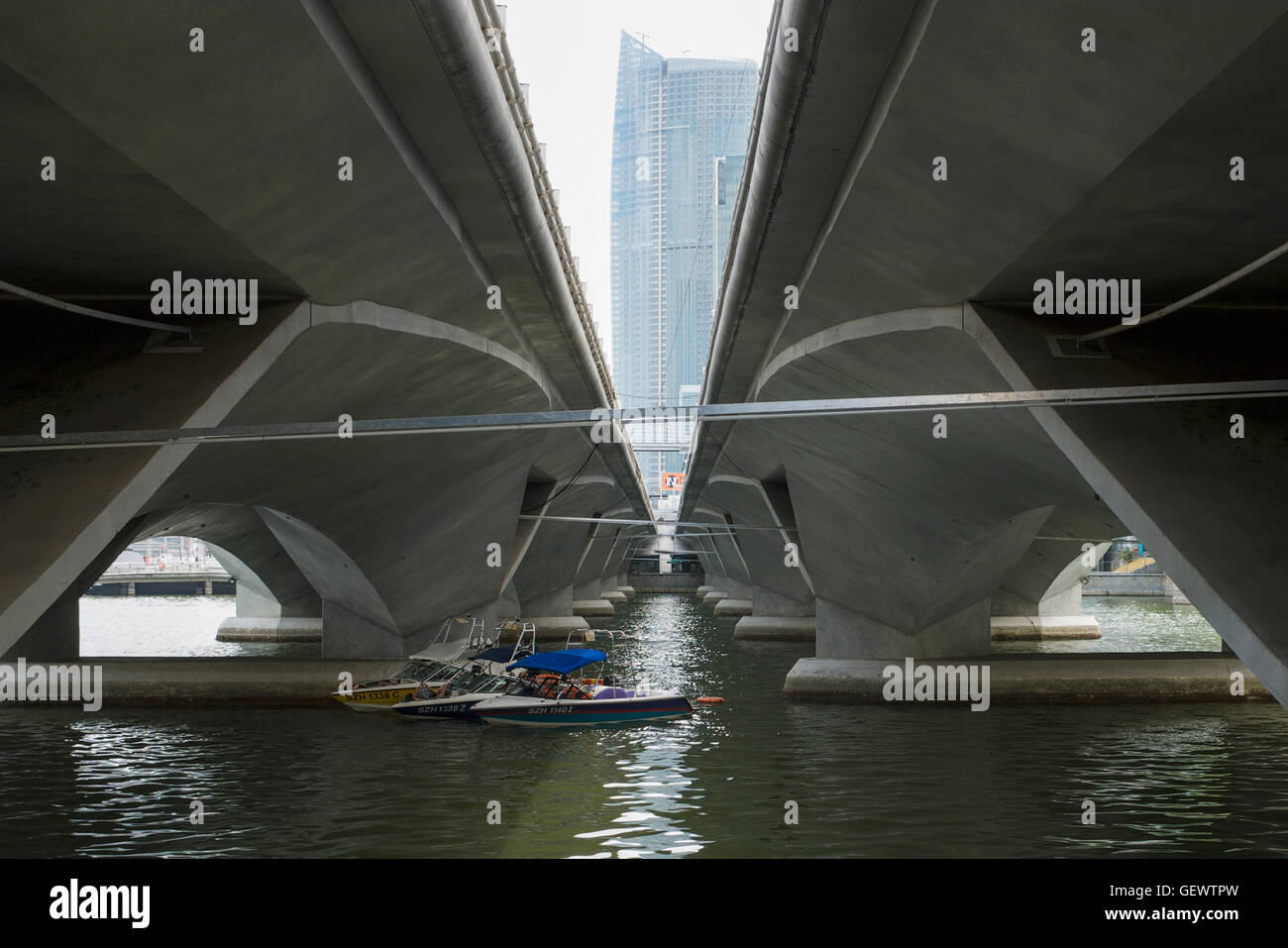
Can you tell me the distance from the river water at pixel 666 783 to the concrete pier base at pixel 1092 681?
28.2 inches

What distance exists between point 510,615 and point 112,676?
108ft

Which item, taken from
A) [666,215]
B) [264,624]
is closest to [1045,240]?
[264,624]

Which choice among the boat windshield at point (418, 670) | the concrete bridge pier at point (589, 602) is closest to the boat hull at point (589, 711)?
the boat windshield at point (418, 670)

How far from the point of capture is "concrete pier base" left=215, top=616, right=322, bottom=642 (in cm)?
5419

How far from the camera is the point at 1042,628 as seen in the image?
54.4 m

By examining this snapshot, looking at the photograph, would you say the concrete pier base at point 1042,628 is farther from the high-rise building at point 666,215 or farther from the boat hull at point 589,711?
the high-rise building at point 666,215

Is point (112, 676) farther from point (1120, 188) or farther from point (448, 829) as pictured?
point (1120, 188)

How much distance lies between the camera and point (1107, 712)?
28.0m

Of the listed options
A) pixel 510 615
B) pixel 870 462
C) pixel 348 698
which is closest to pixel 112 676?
pixel 348 698

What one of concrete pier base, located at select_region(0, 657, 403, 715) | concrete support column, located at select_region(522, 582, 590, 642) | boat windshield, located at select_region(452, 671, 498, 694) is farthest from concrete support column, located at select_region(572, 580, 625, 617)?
concrete pier base, located at select_region(0, 657, 403, 715)

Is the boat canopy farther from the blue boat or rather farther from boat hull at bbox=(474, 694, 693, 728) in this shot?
boat hull at bbox=(474, 694, 693, 728)

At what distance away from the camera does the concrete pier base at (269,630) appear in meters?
54.2

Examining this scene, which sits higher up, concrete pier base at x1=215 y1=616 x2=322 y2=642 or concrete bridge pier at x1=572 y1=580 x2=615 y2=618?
concrete pier base at x1=215 y1=616 x2=322 y2=642

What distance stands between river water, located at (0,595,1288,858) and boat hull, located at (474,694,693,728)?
51 cm
